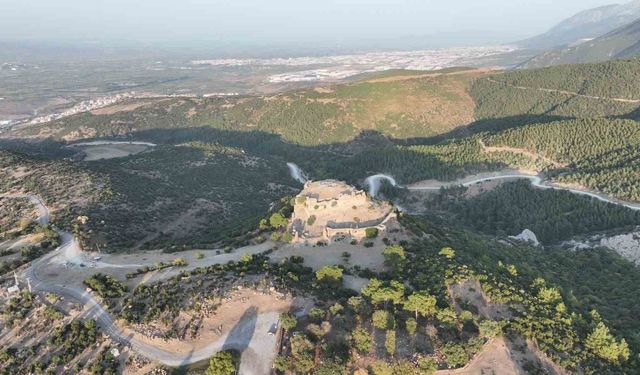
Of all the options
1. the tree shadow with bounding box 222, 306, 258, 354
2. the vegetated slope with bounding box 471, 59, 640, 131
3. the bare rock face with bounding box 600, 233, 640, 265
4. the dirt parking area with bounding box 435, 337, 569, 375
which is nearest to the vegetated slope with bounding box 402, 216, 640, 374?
the dirt parking area with bounding box 435, 337, 569, 375

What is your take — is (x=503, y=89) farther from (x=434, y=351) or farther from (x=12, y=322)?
(x=12, y=322)

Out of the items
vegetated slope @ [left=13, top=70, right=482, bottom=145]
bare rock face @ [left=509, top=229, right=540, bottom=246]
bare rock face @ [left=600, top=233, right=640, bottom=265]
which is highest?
vegetated slope @ [left=13, top=70, right=482, bottom=145]

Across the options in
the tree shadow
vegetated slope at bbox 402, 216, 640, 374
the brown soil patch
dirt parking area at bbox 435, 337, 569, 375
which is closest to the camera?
dirt parking area at bbox 435, 337, 569, 375

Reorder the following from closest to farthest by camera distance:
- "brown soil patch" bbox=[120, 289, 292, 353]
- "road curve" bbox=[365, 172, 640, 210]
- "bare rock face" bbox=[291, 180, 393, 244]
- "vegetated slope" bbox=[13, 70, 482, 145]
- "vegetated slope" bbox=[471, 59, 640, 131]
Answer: "brown soil patch" bbox=[120, 289, 292, 353] < "bare rock face" bbox=[291, 180, 393, 244] < "road curve" bbox=[365, 172, 640, 210] < "vegetated slope" bbox=[471, 59, 640, 131] < "vegetated slope" bbox=[13, 70, 482, 145]

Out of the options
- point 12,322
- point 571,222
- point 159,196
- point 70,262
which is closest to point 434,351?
point 12,322

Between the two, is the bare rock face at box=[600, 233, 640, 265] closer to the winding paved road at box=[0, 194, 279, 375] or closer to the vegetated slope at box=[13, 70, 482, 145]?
the winding paved road at box=[0, 194, 279, 375]

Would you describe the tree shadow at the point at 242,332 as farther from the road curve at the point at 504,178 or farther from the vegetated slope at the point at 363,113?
the vegetated slope at the point at 363,113

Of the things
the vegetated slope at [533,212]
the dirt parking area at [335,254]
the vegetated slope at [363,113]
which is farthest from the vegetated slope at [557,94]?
the dirt parking area at [335,254]
